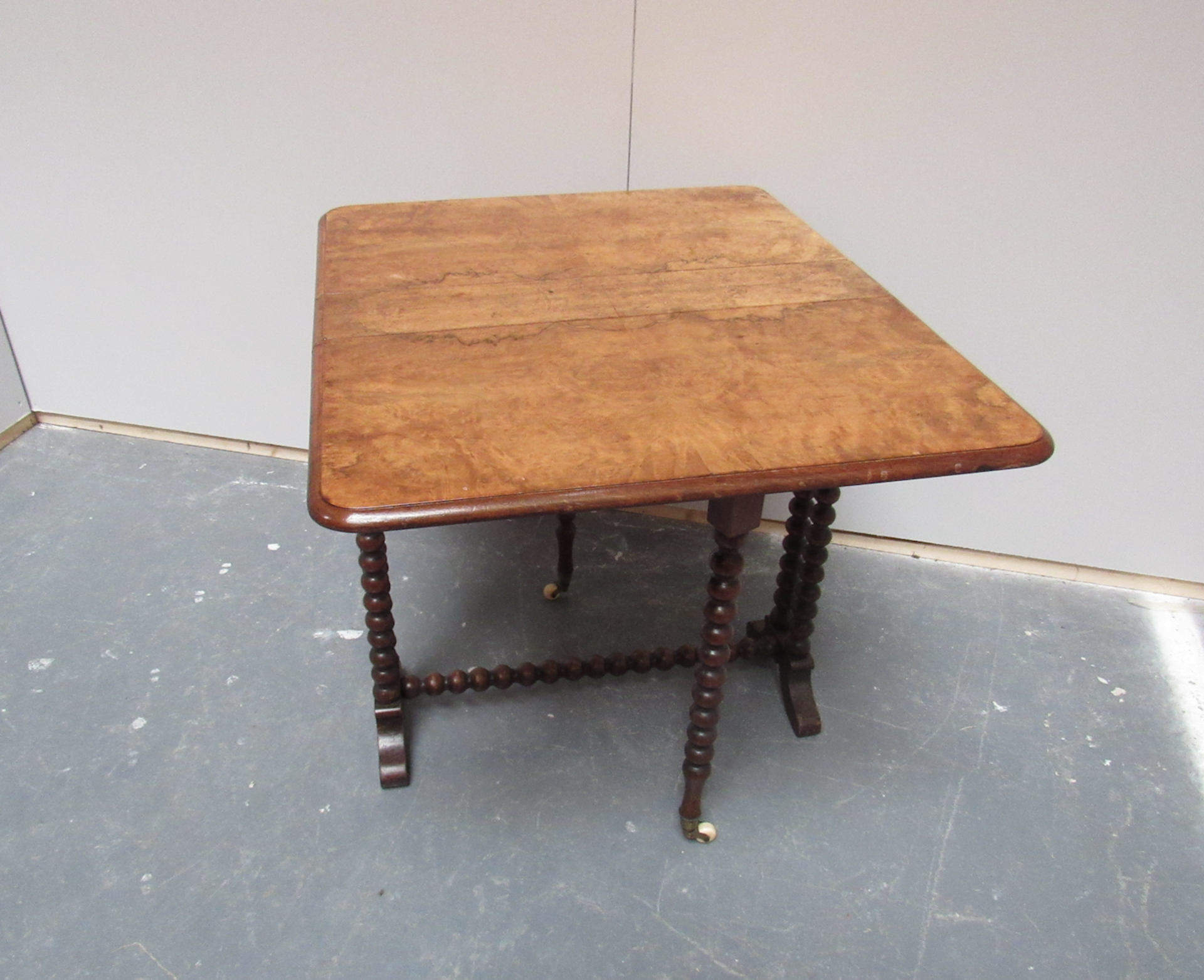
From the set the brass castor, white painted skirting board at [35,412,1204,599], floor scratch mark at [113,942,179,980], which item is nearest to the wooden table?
the brass castor

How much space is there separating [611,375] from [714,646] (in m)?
0.50

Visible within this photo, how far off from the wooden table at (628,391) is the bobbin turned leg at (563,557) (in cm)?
34

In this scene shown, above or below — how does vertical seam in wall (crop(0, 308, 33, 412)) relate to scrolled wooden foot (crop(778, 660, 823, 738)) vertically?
above

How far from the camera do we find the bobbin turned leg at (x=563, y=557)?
2236 millimetres

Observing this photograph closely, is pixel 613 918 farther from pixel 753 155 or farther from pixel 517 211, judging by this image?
pixel 753 155

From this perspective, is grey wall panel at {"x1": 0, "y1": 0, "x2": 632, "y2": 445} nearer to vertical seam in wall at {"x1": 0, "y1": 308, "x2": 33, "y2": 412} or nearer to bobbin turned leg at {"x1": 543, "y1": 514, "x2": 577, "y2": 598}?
vertical seam in wall at {"x1": 0, "y1": 308, "x2": 33, "y2": 412}

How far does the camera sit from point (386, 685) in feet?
6.03

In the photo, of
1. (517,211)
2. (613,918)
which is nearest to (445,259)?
(517,211)

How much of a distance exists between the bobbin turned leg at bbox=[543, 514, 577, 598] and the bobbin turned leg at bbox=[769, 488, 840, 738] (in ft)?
1.68

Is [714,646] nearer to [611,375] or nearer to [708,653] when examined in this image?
[708,653]

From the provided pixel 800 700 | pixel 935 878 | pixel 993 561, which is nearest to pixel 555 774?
pixel 800 700

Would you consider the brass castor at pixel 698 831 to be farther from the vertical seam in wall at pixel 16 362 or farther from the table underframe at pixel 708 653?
the vertical seam in wall at pixel 16 362

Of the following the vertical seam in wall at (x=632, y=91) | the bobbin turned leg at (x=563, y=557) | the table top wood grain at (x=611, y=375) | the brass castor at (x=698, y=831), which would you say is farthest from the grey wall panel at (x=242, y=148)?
the brass castor at (x=698, y=831)

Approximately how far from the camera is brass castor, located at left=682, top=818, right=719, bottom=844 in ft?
5.75
